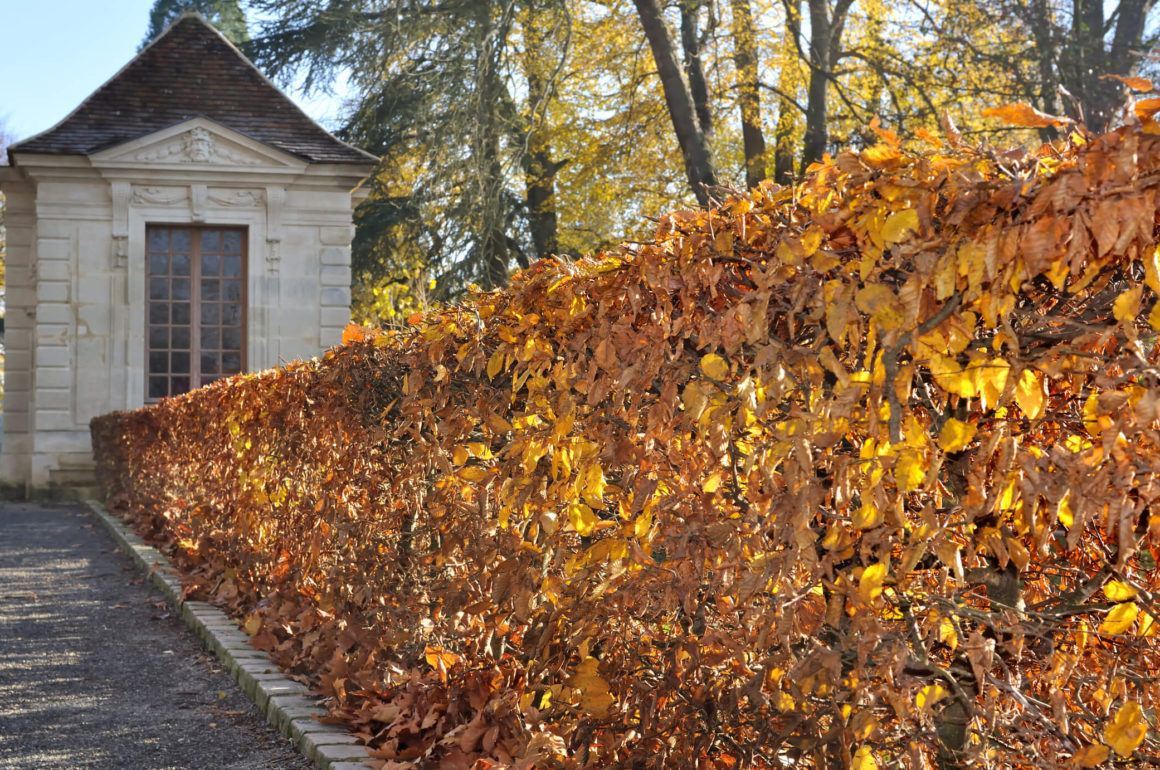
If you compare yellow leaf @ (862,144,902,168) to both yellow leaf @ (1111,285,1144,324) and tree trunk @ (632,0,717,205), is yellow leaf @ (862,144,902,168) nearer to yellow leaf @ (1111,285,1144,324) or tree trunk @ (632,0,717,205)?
yellow leaf @ (1111,285,1144,324)

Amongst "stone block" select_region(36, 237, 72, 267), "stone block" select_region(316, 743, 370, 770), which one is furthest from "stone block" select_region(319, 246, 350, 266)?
"stone block" select_region(316, 743, 370, 770)

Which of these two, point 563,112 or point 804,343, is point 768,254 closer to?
point 804,343

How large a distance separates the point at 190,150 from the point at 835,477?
17.2 metres

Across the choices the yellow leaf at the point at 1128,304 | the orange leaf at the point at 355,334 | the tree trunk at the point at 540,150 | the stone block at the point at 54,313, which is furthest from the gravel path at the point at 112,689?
the tree trunk at the point at 540,150

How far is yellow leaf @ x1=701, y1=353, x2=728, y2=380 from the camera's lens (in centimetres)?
214

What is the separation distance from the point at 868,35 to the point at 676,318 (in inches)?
732

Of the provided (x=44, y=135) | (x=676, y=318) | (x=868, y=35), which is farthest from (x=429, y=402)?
(x=868, y=35)

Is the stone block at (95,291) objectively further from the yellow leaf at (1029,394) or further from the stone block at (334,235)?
the yellow leaf at (1029,394)

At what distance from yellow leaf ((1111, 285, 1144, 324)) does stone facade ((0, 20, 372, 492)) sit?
1683cm

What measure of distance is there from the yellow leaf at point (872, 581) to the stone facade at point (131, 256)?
16487 mm

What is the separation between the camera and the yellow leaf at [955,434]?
5.82 ft

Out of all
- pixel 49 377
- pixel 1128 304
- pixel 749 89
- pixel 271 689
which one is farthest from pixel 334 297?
pixel 1128 304

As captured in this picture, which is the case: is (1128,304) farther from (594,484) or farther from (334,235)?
(334,235)

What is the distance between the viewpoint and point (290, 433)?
18.5ft
